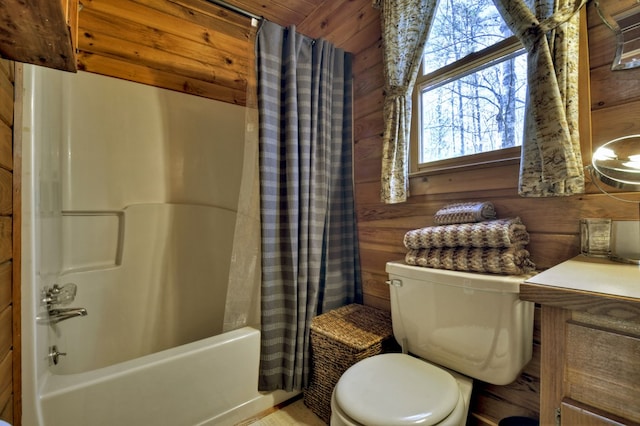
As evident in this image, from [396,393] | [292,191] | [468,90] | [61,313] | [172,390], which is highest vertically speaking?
[468,90]

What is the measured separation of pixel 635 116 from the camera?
0.87 m

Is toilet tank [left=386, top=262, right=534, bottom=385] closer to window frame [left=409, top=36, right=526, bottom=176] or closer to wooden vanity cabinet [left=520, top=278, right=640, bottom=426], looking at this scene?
wooden vanity cabinet [left=520, top=278, right=640, bottom=426]

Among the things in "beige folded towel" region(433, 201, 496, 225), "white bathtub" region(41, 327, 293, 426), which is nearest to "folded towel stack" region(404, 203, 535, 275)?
"beige folded towel" region(433, 201, 496, 225)

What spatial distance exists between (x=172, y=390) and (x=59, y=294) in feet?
1.97

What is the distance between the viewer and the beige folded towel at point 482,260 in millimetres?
969

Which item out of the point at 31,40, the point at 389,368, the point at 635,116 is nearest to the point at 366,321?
the point at 389,368

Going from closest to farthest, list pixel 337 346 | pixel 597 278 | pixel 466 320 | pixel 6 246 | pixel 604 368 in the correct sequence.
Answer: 1. pixel 604 368
2. pixel 597 278
3. pixel 6 246
4. pixel 466 320
5. pixel 337 346

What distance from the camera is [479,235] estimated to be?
3.36 ft

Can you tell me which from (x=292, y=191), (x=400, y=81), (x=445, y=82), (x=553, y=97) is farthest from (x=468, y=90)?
(x=292, y=191)

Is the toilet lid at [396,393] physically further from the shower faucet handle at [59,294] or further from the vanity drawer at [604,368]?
the shower faucet handle at [59,294]

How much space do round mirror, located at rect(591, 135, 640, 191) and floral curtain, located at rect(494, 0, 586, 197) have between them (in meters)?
0.06

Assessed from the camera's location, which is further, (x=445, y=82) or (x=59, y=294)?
(x=445, y=82)

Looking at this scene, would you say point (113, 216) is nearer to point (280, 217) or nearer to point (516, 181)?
point (280, 217)

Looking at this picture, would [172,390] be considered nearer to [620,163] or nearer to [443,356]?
[443,356]
